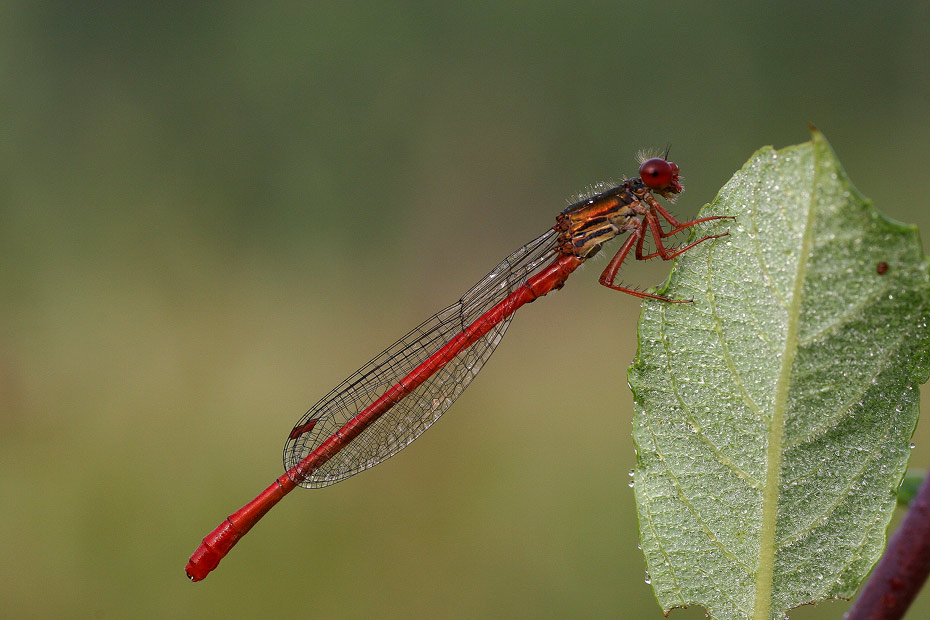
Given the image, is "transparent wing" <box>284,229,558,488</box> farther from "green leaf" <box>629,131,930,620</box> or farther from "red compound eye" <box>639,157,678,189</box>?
"green leaf" <box>629,131,930,620</box>

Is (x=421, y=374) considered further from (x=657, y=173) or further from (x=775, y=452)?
(x=775, y=452)

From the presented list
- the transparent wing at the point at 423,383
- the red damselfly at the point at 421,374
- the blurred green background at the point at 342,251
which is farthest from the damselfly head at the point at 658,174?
the blurred green background at the point at 342,251

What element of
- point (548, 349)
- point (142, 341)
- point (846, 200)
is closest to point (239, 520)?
point (846, 200)

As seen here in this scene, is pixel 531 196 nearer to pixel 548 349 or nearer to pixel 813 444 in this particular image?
pixel 548 349

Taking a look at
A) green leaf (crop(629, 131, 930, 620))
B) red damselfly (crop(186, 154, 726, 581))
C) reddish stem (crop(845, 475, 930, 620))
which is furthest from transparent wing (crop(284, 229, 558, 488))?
reddish stem (crop(845, 475, 930, 620))

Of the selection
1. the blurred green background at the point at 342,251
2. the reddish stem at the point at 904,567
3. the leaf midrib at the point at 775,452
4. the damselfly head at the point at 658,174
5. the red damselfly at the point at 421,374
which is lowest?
the reddish stem at the point at 904,567

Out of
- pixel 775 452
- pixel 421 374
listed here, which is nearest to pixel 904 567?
pixel 775 452

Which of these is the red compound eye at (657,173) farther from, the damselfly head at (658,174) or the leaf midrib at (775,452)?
the leaf midrib at (775,452)
